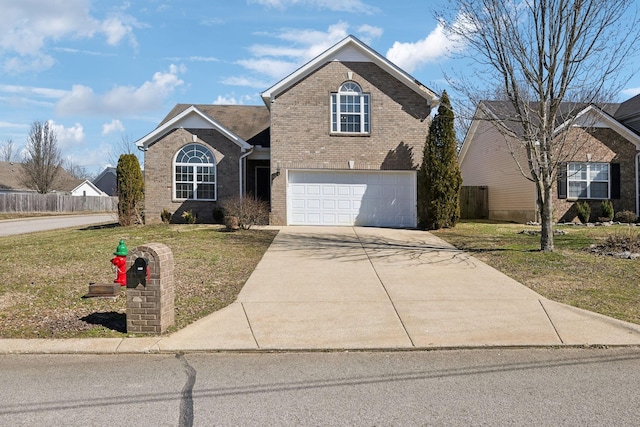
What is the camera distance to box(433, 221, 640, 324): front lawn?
8.22m

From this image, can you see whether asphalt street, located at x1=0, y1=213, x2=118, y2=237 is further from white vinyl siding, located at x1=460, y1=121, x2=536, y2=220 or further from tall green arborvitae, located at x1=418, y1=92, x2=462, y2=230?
white vinyl siding, located at x1=460, y1=121, x2=536, y2=220

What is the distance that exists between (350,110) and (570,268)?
10.8 metres

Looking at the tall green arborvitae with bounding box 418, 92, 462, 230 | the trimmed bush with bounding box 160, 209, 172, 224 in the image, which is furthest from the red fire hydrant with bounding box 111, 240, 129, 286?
the tall green arborvitae with bounding box 418, 92, 462, 230

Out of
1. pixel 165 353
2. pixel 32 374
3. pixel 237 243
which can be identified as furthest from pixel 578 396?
pixel 237 243

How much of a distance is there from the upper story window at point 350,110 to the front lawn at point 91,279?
5849 millimetres

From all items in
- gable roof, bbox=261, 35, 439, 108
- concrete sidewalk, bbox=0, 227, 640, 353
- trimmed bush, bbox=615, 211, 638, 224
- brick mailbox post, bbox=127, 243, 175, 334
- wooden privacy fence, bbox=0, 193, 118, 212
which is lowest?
concrete sidewalk, bbox=0, 227, 640, 353

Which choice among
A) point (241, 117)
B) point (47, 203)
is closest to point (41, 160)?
point (47, 203)

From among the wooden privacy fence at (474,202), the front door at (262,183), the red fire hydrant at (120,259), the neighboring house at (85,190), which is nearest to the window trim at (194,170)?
the front door at (262,183)

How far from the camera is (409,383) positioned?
200 inches

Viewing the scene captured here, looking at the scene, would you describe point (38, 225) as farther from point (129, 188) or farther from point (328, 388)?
point (328, 388)

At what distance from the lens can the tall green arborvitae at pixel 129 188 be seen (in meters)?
19.2

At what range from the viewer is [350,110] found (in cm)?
1922

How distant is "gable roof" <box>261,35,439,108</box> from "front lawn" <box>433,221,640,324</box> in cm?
618

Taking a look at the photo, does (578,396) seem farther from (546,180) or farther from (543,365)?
(546,180)
